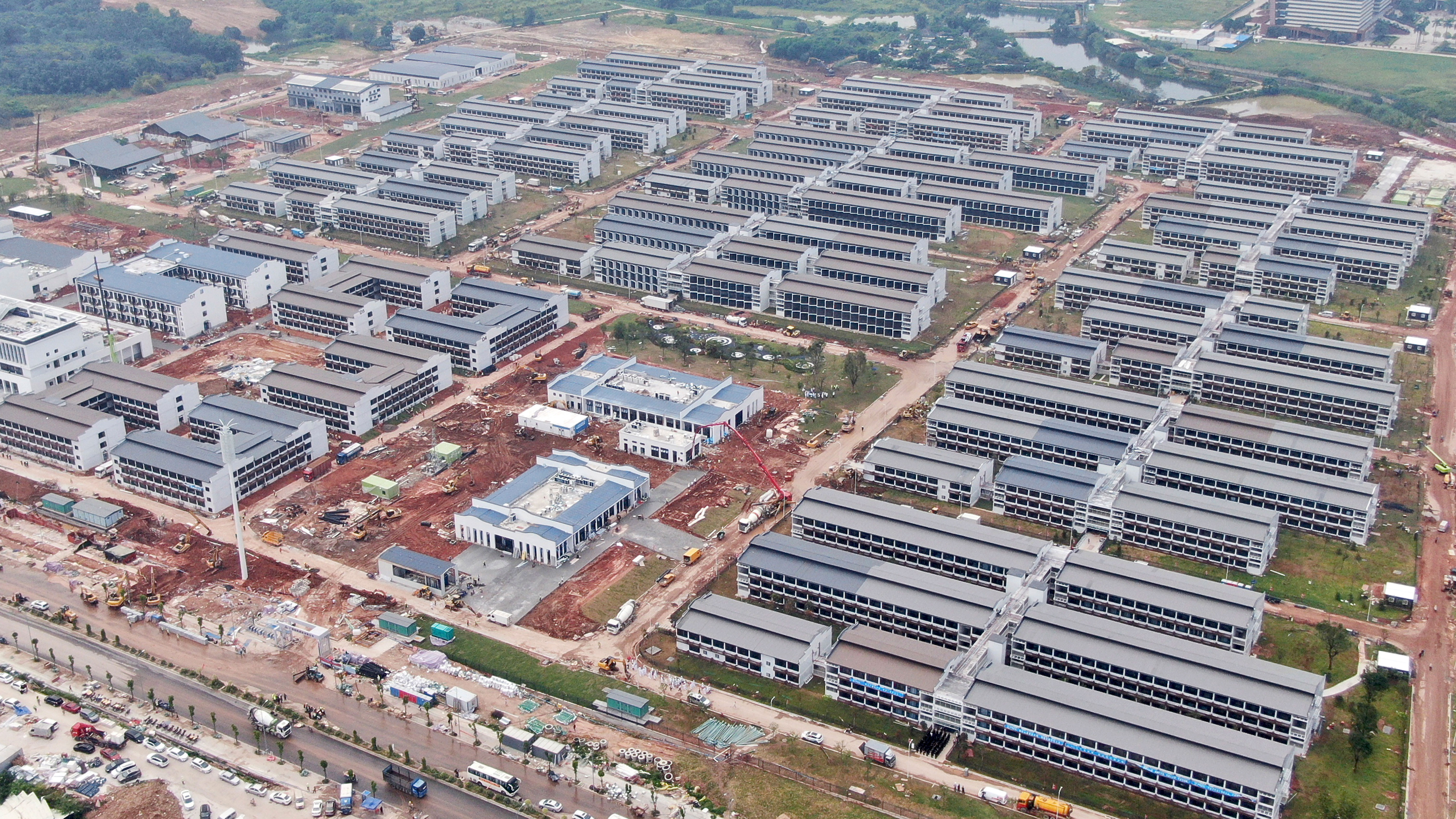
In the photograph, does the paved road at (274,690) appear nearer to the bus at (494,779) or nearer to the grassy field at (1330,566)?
the bus at (494,779)

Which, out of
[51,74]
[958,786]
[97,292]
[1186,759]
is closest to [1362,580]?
[1186,759]

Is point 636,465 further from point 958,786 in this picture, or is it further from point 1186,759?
point 1186,759

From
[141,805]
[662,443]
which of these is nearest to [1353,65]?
[662,443]

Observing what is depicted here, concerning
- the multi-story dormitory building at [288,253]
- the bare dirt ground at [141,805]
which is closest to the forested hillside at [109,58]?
the multi-story dormitory building at [288,253]

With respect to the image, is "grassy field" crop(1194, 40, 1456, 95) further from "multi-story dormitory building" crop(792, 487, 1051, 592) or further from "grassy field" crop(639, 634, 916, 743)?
"grassy field" crop(639, 634, 916, 743)

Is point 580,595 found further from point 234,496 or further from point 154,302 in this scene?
point 154,302

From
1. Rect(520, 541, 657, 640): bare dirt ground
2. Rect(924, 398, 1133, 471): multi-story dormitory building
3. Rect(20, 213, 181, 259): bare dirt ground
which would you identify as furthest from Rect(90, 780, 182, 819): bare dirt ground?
Rect(20, 213, 181, 259): bare dirt ground
